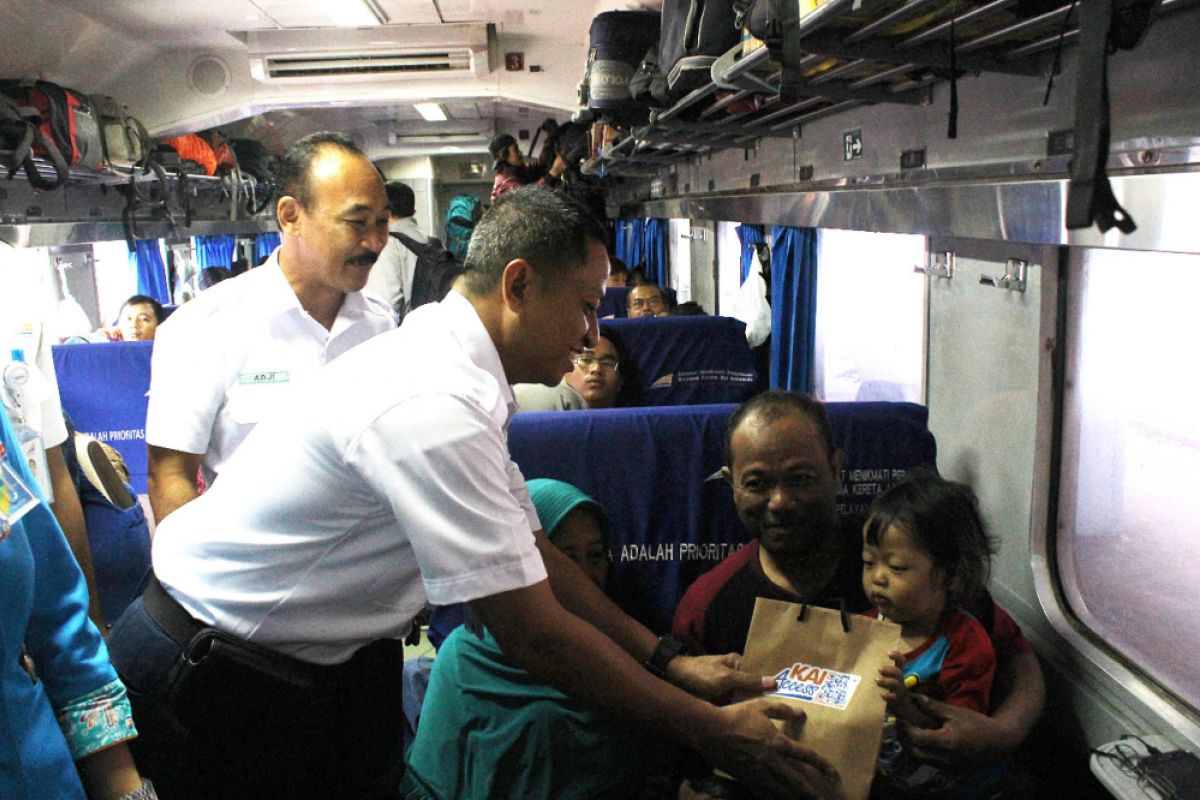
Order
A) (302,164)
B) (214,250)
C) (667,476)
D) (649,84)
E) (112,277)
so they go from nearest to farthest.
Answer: (302,164) → (667,476) → (649,84) → (112,277) → (214,250)

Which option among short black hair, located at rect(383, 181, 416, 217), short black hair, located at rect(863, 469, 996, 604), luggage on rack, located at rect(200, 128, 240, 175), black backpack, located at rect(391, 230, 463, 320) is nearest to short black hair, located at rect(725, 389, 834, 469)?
short black hair, located at rect(863, 469, 996, 604)

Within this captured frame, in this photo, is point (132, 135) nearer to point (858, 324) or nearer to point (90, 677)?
point (858, 324)

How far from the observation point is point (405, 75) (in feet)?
25.4

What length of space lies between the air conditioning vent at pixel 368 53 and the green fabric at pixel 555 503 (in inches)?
222

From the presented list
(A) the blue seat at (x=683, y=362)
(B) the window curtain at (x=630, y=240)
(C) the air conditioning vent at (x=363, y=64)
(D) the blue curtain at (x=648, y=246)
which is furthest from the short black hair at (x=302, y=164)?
(B) the window curtain at (x=630, y=240)

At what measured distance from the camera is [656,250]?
10.5 m

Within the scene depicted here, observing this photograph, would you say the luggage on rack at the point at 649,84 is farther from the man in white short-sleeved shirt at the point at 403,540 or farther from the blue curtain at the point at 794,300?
the man in white short-sleeved shirt at the point at 403,540

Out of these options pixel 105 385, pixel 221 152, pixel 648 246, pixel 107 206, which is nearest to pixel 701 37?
pixel 105 385

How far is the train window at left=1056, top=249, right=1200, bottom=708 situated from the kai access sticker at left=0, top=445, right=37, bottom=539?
2.23 m

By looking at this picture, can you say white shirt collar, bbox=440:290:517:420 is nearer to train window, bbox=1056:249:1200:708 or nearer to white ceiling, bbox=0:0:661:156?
train window, bbox=1056:249:1200:708

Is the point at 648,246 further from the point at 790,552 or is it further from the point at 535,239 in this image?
the point at 535,239

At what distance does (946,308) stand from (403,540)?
2.25 m

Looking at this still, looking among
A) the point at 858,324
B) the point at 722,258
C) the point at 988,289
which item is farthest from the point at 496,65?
the point at 988,289

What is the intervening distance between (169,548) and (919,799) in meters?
1.58
